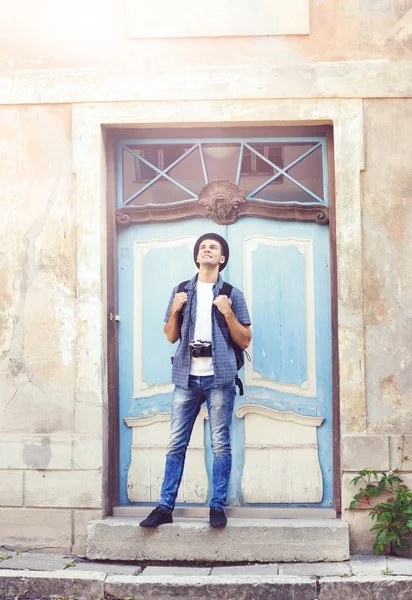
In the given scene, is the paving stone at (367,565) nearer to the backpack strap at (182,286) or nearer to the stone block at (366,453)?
the stone block at (366,453)

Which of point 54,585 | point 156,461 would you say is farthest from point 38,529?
point 156,461

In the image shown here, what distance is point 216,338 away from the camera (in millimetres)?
6145

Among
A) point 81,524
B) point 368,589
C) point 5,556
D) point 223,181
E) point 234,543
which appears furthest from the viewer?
point 223,181

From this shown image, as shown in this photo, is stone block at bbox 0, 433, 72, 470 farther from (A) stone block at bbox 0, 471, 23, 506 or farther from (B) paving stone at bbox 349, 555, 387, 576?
(B) paving stone at bbox 349, 555, 387, 576

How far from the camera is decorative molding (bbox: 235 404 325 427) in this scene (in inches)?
265

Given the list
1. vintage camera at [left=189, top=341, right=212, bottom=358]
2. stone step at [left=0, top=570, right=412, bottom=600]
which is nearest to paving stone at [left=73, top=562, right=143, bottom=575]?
A: stone step at [left=0, top=570, right=412, bottom=600]

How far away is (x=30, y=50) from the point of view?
6.83 m

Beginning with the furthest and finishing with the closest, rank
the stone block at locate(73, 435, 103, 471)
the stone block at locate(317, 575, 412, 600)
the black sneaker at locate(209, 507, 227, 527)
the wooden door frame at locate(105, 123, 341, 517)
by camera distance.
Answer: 1. the wooden door frame at locate(105, 123, 341, 517)
2. the stone block at locate(73, 435, 103, 471)
3. the black sneaker at locate(209, 507, 227, 527)
4. the stone block at locate(317, 575, 412, 600)

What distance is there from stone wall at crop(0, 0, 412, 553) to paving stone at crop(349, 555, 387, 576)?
1.54 feet

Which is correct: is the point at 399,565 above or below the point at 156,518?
below

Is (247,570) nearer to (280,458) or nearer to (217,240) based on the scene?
(280,458)

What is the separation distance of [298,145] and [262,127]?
0.34 m

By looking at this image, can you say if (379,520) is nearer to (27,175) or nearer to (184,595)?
(184,595)

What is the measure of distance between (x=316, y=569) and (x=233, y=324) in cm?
183
